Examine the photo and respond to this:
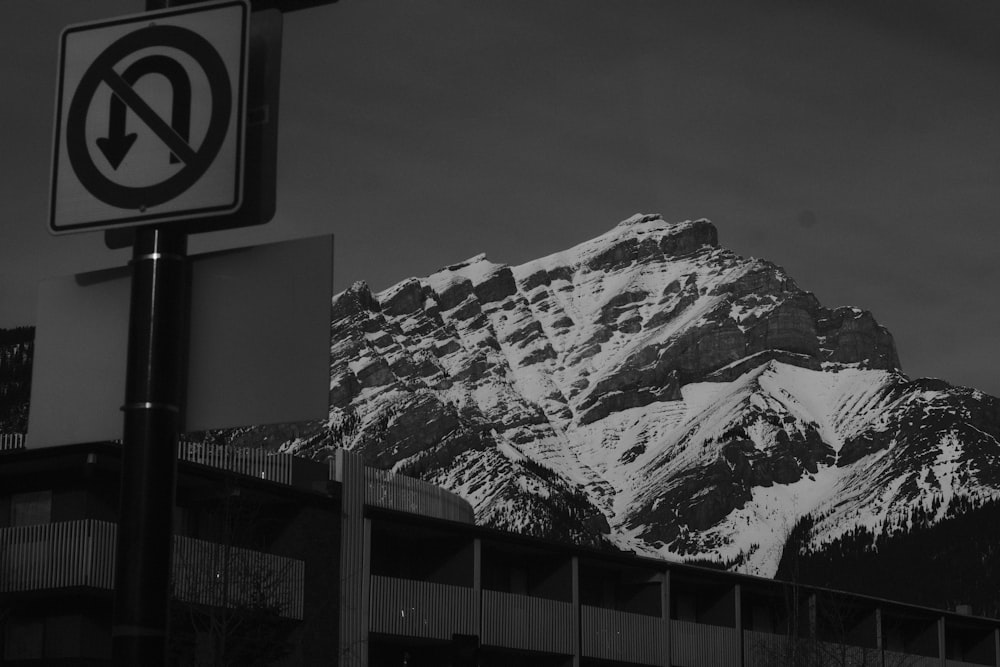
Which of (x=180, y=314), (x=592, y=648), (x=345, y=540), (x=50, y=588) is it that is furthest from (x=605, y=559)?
(x=180, y=314)

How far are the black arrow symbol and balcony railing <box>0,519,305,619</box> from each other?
33.6 metres

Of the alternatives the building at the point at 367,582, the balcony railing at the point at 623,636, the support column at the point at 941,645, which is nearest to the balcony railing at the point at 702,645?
the building at the point at 367,582

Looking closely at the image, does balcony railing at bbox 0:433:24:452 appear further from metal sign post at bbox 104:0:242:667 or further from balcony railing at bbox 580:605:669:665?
metal sign post at bbox 104:0:242:667

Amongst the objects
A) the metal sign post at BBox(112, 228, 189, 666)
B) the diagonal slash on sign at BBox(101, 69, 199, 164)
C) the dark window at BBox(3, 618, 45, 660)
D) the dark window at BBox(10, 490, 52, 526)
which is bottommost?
the metal sign post at BBox(112, 228, 189, 666)

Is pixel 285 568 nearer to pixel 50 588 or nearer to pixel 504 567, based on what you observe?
pixel 50 588

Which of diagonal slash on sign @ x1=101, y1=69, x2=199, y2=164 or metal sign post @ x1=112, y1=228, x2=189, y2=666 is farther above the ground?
diagonal slash on sign @ x1=101, y1=69, x2=199, y2=164

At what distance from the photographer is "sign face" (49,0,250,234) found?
536 centimetres

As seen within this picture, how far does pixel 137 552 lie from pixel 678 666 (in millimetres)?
54950

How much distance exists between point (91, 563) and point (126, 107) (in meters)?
35.6

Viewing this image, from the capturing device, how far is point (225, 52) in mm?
5422

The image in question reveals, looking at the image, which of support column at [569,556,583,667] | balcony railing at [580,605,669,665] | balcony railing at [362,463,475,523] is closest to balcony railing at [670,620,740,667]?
balcony railing at [580,605,669,665]

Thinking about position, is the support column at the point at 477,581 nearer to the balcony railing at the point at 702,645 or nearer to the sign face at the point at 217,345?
the balcony railing at the point at 702,645

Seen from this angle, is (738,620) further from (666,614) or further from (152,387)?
(152,387)

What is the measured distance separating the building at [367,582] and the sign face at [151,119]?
31.0 metres
